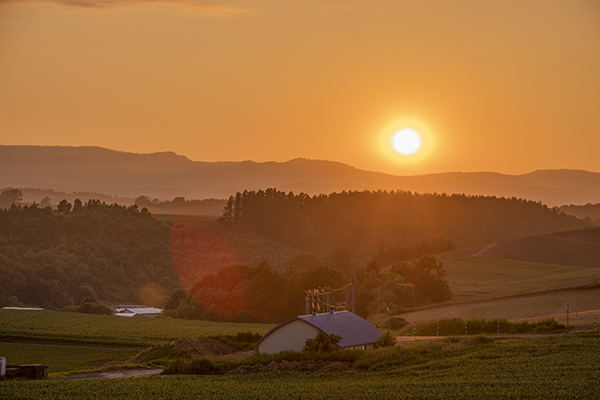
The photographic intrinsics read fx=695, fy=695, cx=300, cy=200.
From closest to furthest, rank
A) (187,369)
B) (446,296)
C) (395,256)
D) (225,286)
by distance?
1. (187,369)
2. (446,296)
3. (225,286)
4. (395,256)

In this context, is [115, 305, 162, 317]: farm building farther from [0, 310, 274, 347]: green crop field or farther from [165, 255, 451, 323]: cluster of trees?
[0, 310, 274, 347]: green crop field

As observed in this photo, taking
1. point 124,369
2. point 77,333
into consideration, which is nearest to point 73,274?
point 77,333

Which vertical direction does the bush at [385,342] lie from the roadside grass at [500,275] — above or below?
below

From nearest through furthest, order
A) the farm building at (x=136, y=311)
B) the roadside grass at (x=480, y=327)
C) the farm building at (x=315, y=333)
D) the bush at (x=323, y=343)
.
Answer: the bush at (x=323, y=343) → the farm building at (x=315, y=333) → the roadside grass at (x=480, y=327) → the farm building at (x=136, y=311)

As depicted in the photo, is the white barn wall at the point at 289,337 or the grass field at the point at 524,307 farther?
the grass field at the point at 524,307

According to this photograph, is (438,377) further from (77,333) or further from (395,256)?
(395,256)

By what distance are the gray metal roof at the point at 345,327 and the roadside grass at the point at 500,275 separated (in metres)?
48.6

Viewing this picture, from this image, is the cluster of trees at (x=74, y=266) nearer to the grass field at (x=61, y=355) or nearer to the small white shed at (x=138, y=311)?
the small white shed at (x=138, y=311)

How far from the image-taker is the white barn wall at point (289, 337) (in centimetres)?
4562

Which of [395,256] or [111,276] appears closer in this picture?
[395,256]

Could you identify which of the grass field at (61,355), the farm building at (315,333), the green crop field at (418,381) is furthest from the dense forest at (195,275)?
the green crop field at (418,381)

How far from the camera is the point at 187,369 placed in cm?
4188

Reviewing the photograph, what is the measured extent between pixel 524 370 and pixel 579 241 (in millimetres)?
110325

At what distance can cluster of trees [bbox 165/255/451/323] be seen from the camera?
102 metres
